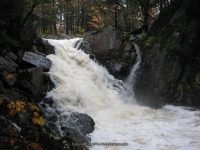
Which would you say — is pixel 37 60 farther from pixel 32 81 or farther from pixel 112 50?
pixel 112 50

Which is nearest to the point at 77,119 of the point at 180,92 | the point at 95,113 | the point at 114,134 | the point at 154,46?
the point at 114,134

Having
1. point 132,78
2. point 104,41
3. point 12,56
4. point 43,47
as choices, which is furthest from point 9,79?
point 104,41

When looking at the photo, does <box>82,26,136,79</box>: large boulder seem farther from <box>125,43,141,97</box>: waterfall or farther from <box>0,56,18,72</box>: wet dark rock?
<box>0,56,18,72</box>: wet dark rock

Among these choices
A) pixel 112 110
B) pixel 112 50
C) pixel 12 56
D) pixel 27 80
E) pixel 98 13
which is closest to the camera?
pixel 27 80

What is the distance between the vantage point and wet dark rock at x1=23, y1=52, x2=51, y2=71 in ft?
47.7

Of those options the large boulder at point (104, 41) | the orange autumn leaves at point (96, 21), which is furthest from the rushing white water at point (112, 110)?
the orange autumn leaves at point (96, 21)

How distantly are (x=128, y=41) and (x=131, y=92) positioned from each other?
10.3ft

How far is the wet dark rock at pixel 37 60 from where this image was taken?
14.5m

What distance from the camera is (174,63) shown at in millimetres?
15547

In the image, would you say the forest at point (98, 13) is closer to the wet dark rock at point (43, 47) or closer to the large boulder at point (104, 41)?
the wet dark rock at point (43, 47)

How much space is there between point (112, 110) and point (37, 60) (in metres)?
3.97

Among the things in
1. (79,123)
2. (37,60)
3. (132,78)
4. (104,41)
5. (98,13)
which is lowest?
(79,123)

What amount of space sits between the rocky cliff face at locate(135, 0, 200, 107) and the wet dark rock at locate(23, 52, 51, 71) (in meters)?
4.52

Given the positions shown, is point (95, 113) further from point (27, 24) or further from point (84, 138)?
point (27, 24)
